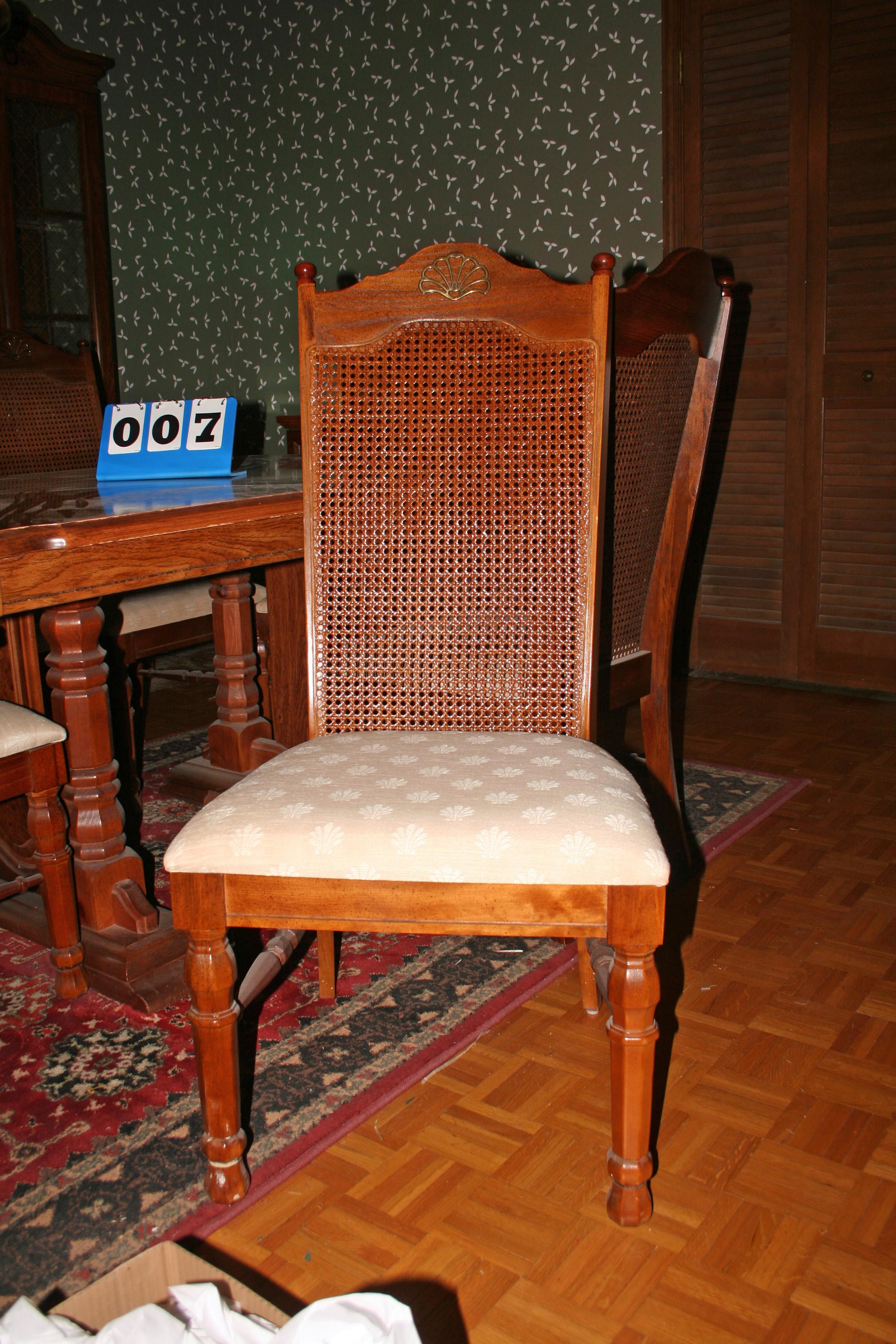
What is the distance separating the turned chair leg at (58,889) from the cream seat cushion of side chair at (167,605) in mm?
708

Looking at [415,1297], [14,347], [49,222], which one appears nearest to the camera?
[415,1297]

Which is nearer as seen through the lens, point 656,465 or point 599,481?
point 599,481

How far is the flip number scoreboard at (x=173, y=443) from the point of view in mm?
2033

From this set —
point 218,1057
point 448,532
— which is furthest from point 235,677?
point 218,1057

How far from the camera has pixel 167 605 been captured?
2.36 m

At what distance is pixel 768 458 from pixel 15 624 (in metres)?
2.40

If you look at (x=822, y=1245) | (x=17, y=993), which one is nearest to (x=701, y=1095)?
(x=822, y=1245)

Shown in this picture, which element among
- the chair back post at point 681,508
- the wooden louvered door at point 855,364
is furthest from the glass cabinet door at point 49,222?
the chair back post at point 681,508

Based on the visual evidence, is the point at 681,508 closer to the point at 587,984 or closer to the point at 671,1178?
the point at 587,984

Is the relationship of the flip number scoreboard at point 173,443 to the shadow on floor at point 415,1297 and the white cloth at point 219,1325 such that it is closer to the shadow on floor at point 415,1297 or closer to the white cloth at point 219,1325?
the shadow on floor at point 415,1297

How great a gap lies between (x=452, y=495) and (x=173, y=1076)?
87cm

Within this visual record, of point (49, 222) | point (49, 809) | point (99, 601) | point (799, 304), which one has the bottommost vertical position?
point (49, 809)

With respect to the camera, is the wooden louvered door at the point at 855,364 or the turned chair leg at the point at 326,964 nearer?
the turned chair leg at the point at 326,964

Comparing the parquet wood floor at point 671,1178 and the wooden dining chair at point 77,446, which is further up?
the wooden dining chair at point 77,446
